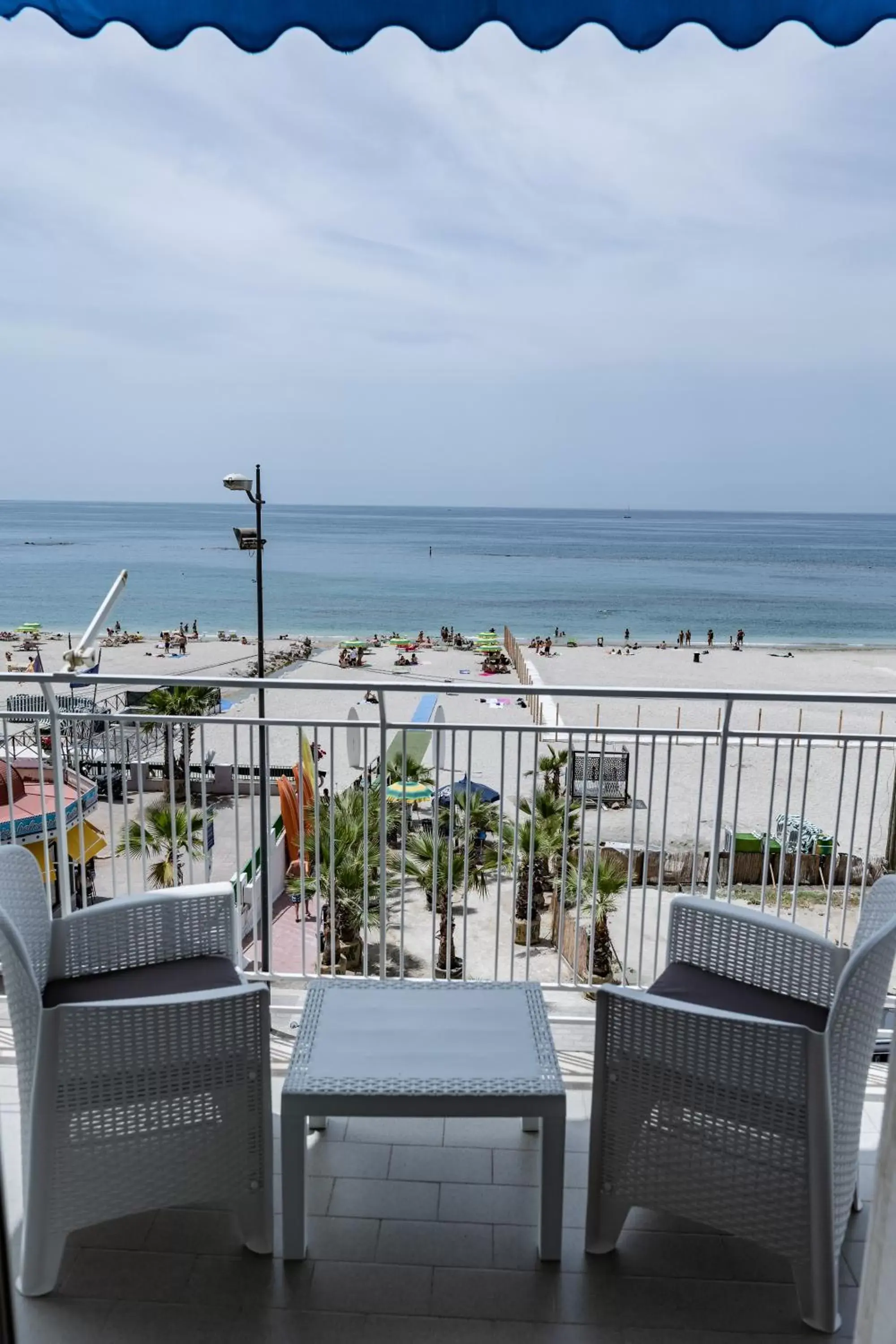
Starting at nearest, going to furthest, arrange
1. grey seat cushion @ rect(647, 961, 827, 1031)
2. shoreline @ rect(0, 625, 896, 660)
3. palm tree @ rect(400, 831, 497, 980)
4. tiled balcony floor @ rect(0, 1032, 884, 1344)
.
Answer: tiled balcony floor @ rect(0, 1032, 884, 1344), grey seat cushion @ rect(647, 961, 827, 1031), palm tree @ rect(400, 831, 497, 980), shoreline @ rect(0, 625, 896, 660)

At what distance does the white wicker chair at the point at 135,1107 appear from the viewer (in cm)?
204

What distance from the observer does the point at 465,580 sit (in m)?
52.1

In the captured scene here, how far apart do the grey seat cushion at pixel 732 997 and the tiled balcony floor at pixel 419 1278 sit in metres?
0.48

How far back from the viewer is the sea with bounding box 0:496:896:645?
1633 inches

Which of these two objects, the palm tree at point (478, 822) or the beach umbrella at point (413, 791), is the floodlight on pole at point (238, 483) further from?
the beach umbrella at point (413, 791)

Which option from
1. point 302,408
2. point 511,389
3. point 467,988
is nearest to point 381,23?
point 467,988

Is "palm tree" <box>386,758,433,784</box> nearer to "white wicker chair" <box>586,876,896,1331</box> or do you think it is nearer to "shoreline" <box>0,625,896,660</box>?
→ "white wicker chair" <box>586,876,896,1331</box>

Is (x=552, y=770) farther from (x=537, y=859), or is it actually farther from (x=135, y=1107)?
(x=135, y=1107)

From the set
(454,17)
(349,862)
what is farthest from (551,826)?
(454,17)

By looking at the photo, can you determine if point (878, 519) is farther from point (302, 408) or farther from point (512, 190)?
point (512, 190)

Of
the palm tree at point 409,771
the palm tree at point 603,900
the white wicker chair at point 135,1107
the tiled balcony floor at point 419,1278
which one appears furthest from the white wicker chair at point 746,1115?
the palm tree at point 409,771

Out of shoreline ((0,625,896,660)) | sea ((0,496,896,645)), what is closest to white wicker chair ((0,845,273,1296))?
sea ((0,496,896,645))

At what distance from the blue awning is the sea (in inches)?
920

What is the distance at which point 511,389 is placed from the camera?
209 feet
